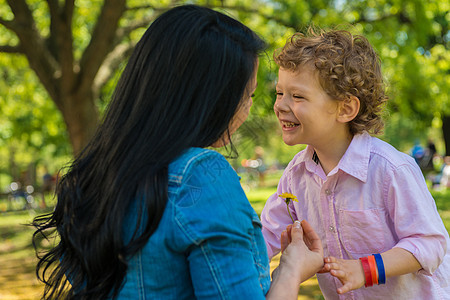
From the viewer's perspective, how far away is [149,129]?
1.13m

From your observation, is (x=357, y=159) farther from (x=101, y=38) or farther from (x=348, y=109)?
(x=101, y=38)

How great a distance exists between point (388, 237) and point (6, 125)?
19638mm

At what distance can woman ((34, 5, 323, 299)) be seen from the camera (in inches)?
39.8

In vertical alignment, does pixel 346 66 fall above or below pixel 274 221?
above

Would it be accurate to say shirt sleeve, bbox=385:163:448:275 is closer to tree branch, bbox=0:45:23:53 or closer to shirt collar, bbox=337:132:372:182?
shirt collar, bbox=337:132:372:182

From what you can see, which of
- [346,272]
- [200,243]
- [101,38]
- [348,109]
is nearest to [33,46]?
[101,38]

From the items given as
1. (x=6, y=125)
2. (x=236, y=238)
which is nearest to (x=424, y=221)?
(x=236, y=238)

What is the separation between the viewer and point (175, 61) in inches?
45.4

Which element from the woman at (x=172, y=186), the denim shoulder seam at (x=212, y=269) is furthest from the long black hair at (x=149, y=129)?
the denim shoulder seam at (x=212, y=269)

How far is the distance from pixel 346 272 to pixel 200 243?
0.77m

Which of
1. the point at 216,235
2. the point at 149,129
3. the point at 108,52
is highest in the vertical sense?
the point at 149,129

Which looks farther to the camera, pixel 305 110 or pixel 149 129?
pixel 305 110

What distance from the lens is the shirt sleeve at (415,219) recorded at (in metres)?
1.65

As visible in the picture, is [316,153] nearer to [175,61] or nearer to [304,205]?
[304,205]
